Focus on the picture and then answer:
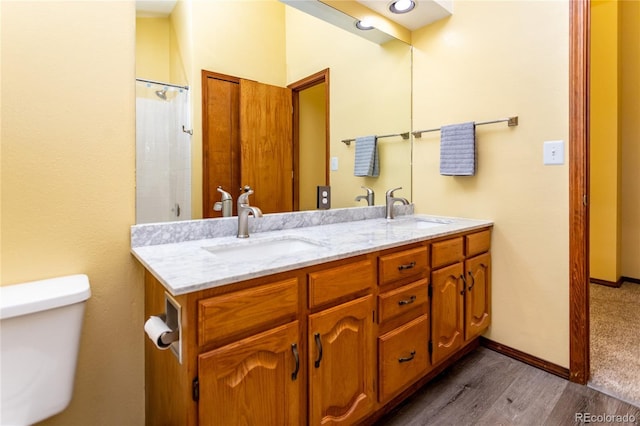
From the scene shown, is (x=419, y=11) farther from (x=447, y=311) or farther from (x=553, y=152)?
(x=447, y=311)

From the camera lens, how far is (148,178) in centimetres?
129

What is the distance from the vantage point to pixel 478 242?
6.08ft

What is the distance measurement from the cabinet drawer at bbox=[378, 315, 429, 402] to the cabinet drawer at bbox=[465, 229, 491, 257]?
20.5 inches

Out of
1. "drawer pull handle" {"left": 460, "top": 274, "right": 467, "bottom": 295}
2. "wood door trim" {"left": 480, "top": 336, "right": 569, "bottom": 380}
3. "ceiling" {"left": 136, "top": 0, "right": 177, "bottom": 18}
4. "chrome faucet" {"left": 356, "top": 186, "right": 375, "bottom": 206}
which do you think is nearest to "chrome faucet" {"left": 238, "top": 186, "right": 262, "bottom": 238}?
"ceiling" {"left": 136, "top": 0, "right": 177, "bottom": 18}

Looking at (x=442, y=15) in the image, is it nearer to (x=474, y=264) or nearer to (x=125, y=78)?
(x=474, y=264)

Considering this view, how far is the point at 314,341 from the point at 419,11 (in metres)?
2.04

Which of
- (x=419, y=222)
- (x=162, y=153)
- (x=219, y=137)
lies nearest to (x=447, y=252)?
(x=419, y=222)

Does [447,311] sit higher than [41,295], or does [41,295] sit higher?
[41,295]

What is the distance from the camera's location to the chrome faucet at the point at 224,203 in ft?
4.83

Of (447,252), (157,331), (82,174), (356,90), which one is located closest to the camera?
(157,331)

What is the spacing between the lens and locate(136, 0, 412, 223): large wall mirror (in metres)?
1.31

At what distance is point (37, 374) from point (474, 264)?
189cm

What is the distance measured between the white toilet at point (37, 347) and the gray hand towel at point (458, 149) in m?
1.90

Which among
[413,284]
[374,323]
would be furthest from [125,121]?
[413,284]
